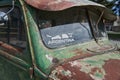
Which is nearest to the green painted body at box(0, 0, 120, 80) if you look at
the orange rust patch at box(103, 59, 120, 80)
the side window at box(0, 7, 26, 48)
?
the orange rust patch at box(103, 59, 120, 80)

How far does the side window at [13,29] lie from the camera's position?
11.7ft

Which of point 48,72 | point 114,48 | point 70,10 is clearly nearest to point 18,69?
point 48,72

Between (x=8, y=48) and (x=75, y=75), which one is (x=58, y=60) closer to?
(x=75, y=75)

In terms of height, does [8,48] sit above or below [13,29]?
below

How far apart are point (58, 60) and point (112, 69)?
1.86 ft

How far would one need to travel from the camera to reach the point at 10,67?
149 inches

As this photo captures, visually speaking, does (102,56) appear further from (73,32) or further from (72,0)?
(72,0)

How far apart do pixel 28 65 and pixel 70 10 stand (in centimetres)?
87

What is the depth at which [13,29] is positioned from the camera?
386 cm

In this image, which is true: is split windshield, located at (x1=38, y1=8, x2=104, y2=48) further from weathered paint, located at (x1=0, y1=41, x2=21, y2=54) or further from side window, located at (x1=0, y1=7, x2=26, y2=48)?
weathered paint, located at (x1=0, y1=41, x2=21, y2=54)

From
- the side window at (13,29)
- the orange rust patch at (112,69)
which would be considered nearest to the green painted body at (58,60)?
the orange rust patch at (112,69)

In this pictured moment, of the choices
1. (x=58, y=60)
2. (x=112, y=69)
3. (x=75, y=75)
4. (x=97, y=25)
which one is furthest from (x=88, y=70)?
(x=97, y=25)

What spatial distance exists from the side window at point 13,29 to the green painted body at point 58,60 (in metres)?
0.14

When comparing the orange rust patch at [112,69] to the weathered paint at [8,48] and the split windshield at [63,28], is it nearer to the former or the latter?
the split windshield at [63,28]
